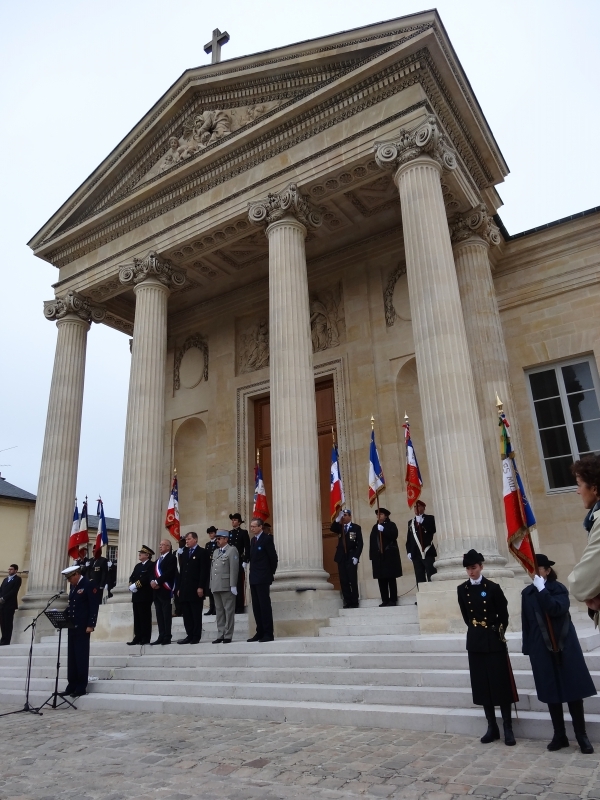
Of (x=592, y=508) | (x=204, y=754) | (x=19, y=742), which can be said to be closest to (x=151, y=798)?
(x=204, y=754)

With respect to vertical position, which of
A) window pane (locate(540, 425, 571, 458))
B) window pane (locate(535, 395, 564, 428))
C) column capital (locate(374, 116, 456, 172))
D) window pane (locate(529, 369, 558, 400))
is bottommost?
window pane (locate(540, 425, 571, 458))

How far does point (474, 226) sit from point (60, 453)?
Answer: 1114 centimetres

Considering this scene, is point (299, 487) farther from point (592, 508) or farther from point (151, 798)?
→ point (592, 508)

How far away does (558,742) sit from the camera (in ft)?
16.2

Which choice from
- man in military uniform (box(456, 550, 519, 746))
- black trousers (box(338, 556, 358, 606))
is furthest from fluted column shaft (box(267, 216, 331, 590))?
man in military uniform (box(456, 550, 519, 746))

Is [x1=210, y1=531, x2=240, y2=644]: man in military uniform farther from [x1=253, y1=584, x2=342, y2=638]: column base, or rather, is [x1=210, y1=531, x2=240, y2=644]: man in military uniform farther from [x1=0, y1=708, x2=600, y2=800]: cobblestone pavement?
[x1=0, y1=708, x2=600, y2=800]: cobblestone pavement

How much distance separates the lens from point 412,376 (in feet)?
48.2

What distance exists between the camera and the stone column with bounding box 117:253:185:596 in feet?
42.8

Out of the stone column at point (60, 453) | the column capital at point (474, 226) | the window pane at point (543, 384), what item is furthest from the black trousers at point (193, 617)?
the column capital at point (474, 226)

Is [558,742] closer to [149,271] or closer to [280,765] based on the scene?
[280,765]

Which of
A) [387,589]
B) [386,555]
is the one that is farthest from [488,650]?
[387,589]

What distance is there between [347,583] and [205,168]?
9.87 m

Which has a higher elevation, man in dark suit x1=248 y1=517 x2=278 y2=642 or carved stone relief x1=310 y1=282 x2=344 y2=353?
carved stone relief x1=310 y1=282 x2=344 y2=353

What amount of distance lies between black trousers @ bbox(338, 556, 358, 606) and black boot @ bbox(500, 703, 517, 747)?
6091 mm
